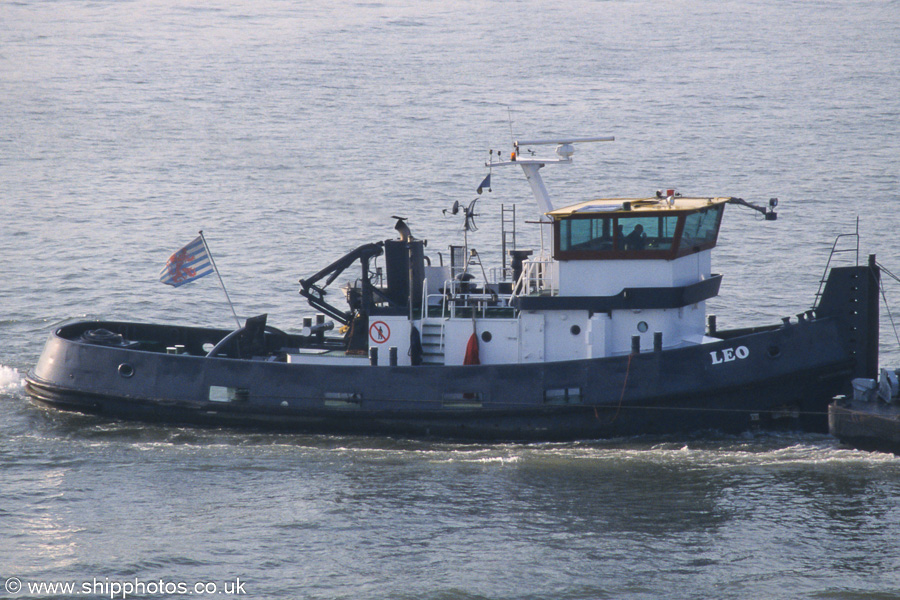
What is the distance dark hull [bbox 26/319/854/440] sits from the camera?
14.3m

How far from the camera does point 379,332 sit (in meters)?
15.4

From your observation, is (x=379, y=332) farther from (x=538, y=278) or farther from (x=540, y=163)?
(x=540, y=163)

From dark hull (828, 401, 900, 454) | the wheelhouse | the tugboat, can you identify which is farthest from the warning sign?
dark hull (828, 401, 900, 454)

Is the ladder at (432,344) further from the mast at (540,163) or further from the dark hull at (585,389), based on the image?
the mast at (540,163)

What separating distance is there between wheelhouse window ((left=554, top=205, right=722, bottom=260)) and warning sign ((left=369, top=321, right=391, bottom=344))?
9.08 ft

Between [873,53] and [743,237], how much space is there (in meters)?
21.0

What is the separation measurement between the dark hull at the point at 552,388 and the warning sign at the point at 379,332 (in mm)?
638

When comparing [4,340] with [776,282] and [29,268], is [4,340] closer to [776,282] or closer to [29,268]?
[29,268]

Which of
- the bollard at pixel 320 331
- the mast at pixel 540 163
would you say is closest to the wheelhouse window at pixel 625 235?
the mast at pixel 540 163

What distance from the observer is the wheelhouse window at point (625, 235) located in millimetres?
14492

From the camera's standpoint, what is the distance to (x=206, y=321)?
2166 cm

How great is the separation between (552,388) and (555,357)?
674mm

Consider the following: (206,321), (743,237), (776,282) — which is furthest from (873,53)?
(206,321)

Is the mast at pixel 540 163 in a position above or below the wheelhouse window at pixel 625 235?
above
